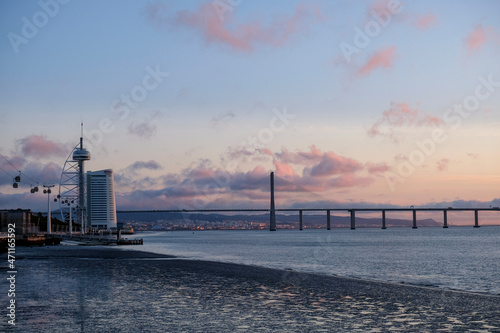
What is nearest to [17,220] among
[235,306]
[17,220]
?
[17,220]

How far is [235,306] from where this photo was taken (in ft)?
80.0

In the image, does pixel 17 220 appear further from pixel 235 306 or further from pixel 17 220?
pixel 235 306

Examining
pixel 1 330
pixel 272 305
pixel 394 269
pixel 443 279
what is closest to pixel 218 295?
pixel 272 305

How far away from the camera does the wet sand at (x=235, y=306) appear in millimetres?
19562

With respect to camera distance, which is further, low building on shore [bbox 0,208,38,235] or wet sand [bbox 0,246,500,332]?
low building on shore [bbox 0,208,38,235]

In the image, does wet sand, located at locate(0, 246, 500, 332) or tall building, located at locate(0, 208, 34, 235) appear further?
tall building, located at locate(0, 208, 34, 235)

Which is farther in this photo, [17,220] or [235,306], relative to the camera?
[17,220]

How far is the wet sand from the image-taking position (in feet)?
64.2

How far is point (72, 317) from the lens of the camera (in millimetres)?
20688

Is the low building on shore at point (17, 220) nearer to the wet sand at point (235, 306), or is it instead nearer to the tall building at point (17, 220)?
the tall building at point (17, 220)

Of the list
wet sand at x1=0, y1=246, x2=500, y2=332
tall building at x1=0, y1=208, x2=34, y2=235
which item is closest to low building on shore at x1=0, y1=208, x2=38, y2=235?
tall building at x1=0, y1=208, x2=34, y2=235

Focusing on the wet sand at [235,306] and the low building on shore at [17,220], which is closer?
the wet sand at [235,306]

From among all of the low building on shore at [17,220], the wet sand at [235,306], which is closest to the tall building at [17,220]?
the low building on shore at [17,220]

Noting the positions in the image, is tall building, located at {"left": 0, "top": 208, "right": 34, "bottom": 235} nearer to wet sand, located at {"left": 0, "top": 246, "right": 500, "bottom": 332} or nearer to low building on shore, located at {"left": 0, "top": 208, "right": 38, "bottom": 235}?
low building on shore, located at {"left": 0, "top": 208, "right": 38, "bottom": 235}
